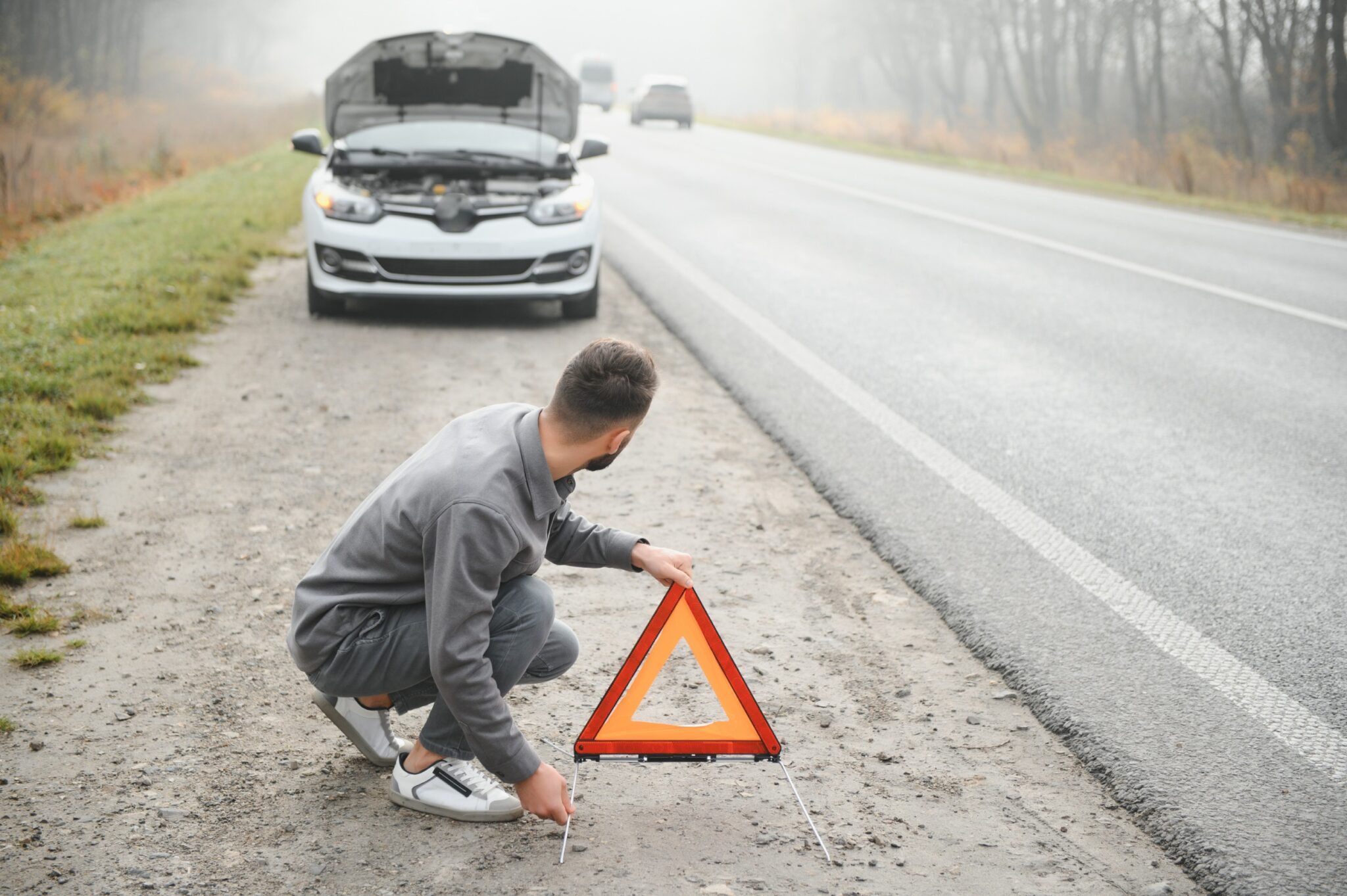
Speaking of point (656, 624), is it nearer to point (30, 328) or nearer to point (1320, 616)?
point (1320, 616)

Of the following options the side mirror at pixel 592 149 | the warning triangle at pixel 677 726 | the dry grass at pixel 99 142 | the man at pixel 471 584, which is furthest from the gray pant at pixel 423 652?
the dry grass at pixel 99 142

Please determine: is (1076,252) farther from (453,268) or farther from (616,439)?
(616,439)

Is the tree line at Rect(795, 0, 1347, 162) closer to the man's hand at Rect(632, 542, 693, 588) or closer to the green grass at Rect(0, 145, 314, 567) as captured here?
the green grass at Rect(0, 145, 314, 567)

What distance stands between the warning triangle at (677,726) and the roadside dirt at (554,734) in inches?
6.3

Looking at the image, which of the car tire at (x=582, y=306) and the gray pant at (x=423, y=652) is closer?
the gray pant at (x=423, y=652)

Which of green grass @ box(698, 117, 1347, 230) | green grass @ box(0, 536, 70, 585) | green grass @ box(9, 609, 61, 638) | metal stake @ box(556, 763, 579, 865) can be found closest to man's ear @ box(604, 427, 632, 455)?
metal stake @ box(556, 763, 579, 865)

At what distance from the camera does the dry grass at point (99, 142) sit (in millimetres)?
15414

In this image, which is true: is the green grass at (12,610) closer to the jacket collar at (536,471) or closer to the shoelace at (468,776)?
the shoelace at (468,776)

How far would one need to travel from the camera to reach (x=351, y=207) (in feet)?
26.4

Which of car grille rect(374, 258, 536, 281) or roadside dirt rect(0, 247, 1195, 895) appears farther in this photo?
car grille rect(374, 258, 536, 281)

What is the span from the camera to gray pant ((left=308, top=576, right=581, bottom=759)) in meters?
2.74

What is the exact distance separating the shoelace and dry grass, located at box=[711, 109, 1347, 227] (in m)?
14.9

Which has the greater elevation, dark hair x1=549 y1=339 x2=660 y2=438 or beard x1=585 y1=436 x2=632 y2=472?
dark hair x1=549 y1=339 x2=660 y2=438

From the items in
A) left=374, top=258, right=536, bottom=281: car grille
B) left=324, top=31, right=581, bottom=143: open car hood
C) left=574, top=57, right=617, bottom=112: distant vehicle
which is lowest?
left=374, top=258, right=536, bottom=281: car grille
